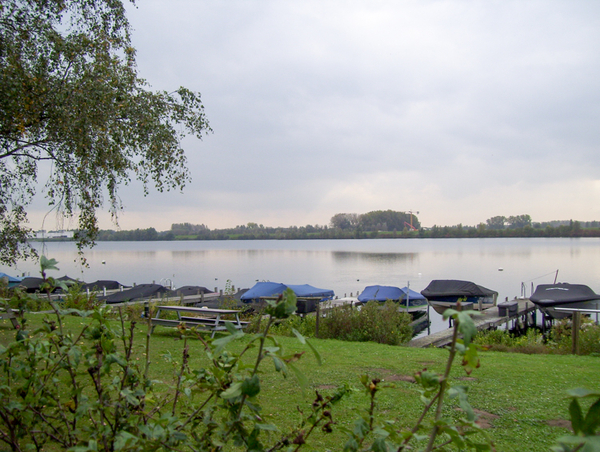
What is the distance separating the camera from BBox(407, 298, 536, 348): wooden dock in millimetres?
12961

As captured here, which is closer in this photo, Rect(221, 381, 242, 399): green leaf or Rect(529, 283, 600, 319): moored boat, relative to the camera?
Rect(221, 381, 242, 399): green leaf

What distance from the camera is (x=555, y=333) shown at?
12.3m

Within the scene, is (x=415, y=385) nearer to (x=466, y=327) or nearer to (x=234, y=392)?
(x=234, y=392)

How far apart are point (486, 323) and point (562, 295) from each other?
3.67 metres

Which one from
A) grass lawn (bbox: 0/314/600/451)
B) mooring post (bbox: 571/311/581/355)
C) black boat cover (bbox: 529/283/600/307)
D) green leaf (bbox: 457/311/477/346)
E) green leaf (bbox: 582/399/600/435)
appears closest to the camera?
green leaf (bbox: 582/399/600/435)

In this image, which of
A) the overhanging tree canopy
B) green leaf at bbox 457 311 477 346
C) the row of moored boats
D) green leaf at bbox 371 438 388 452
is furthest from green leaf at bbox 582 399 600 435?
the row of moored boats

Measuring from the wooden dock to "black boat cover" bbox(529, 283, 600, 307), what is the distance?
5.39 ft

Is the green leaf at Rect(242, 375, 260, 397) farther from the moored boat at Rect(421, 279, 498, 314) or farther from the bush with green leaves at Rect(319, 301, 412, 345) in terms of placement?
the moored boat at Rect(421, 279, 498, 314)

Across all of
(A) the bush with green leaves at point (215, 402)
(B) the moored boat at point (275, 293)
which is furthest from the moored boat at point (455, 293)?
(A) the bush with green leaves at point (215, 402)

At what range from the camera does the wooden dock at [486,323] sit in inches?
510

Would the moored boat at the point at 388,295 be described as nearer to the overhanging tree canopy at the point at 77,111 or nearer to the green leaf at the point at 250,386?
the overhanging tree canopy at the point at 77,111

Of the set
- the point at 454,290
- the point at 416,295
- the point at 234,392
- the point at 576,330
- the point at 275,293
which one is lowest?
the point at 416,295

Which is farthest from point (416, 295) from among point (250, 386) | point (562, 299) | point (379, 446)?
point (250, 386)

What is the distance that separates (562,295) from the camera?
19.4 m
